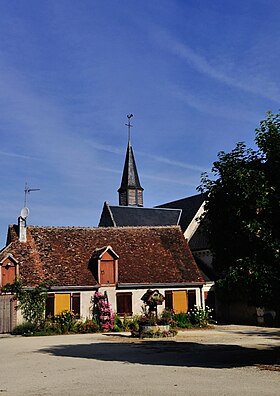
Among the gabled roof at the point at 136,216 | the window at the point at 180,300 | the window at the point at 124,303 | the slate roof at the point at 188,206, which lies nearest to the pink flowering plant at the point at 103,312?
the window at the point at 124,303

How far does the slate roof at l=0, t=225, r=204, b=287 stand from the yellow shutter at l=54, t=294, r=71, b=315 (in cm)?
73

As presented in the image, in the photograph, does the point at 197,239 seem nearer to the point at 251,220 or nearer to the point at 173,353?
the point at 173,353

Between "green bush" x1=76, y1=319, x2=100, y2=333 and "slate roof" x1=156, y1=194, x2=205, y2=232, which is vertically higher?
"slate roof" x1=156, y1=194, x2=205, y2=232

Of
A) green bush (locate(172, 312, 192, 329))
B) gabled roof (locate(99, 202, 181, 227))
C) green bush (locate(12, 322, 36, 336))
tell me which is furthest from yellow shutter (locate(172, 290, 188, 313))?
gabled roof (locate(99, 202, 181, 227))

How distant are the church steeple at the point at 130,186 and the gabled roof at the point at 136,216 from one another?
6801 mm

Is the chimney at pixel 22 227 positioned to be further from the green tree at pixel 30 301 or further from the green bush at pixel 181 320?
the green bush at pixel 181 320

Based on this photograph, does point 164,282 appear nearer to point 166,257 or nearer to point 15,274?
point 166,257

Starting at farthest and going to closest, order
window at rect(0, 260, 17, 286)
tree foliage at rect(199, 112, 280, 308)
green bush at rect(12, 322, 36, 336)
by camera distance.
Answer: window at rect(0, 260, 17, 286) < green bush at rect(12, 322, 36, 336) < tree foliage at rect(199, 112, 280, 308)

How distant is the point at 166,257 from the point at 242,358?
17.5 metres

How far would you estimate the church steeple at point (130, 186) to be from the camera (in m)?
53.3

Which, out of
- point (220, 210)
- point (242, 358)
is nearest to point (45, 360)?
point (242, 358)

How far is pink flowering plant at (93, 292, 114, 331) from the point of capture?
28703 mm

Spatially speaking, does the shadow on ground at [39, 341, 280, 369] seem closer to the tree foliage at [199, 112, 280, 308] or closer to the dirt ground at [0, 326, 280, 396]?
the dirt ground at [0, 326, 280, 396]

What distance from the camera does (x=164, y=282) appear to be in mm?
31266
